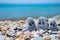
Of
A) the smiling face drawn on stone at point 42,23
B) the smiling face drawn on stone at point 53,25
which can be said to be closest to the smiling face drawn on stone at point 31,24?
the smiling face drawn on stone at point 42,23

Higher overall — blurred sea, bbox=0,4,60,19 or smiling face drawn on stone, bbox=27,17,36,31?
blurred sea, bbox=0,4,60,19

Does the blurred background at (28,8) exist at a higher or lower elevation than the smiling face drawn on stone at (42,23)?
higher

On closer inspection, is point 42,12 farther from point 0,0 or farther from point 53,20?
point 0,0

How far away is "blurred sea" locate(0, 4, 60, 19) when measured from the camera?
1878 millimetres

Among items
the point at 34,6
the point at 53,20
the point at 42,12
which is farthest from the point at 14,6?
the point at 53,20

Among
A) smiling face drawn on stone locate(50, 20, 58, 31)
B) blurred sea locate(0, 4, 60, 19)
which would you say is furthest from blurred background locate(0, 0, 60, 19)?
smiling face drawn on stone locate(50, 20, 58, 31)

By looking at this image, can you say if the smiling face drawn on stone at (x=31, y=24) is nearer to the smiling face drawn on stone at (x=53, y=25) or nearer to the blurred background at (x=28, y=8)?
the blurred background at (x=28, y=8)

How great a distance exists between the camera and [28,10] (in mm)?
1909

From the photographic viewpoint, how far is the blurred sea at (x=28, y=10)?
1878 mm

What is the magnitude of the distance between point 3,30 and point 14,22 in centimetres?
19

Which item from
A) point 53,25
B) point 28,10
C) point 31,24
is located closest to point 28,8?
point 28,10

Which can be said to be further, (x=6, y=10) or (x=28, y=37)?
(x=6, y=10)

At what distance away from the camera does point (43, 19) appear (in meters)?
1.84

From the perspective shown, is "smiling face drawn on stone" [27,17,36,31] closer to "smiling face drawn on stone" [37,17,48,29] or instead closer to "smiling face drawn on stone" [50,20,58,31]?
"smiling face drawn on stone" [37,17,48,29]
